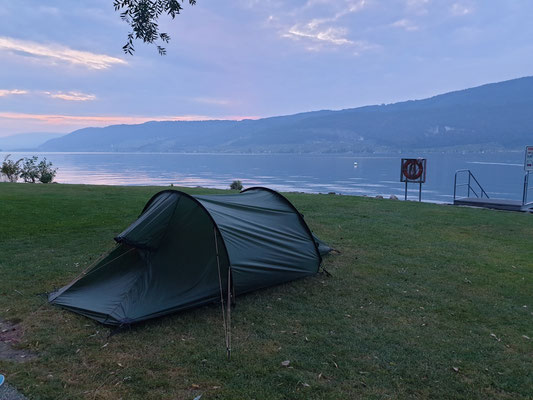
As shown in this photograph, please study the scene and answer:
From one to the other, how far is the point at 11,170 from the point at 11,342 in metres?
25.5

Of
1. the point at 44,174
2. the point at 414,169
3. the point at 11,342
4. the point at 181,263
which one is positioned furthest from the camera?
the point at 44,174

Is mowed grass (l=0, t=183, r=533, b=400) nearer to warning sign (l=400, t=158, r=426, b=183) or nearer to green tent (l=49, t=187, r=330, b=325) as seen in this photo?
green tent (l=49, t=187, r=330, b=325)

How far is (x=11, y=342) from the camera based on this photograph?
5.19 metres

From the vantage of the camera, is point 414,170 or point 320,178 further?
point 320,178

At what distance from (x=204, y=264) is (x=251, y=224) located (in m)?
1.16

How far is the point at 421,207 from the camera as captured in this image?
58.2 feet

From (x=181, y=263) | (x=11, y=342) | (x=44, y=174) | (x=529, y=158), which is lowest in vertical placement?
(x=11, y=342)

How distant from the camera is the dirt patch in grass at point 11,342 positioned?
4.82 meters

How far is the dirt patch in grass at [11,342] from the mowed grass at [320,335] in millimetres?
109

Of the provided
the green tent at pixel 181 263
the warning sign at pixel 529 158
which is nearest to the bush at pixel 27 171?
the green tent at pixel 181 263

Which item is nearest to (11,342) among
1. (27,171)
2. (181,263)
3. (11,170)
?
(181,263)

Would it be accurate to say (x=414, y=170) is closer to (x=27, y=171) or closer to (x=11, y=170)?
(x=27, y=171)

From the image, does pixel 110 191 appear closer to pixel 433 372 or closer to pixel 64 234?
pixel 64 234

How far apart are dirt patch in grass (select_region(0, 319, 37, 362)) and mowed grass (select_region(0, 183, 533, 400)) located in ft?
0.36
